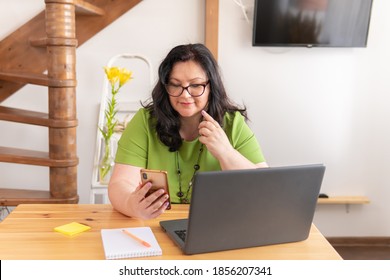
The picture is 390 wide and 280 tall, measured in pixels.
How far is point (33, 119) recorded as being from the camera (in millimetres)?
2297

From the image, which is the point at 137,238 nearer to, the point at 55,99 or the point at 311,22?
the point at 55,99

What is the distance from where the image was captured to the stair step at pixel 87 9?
2.32 m

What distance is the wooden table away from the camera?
1093 millimetres

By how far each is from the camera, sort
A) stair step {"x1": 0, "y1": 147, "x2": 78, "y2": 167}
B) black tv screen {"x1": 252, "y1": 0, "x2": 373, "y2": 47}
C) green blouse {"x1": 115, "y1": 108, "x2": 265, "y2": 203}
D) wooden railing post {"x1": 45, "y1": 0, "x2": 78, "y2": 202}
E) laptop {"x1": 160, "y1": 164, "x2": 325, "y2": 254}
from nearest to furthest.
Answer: laptop {"x1": 160, "y1": 164, "x2": 325, "y2": 254}, green blouse {"x1": 115, "y1": 108, "x2": 265, "y2": 203}, wooden railing post {"x1": 45, "y1": 0, "x2": 78, "y2": 202}, stair step {"x1": 0, "y1": 147, "x2": 78, "y2": 167}, black tv screen {"x1": 252, "y1": 0, "x2": 373, "y2": 47}

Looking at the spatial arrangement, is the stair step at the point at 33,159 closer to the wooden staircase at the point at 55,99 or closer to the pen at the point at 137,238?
the wooden staircase at the point at 55,99

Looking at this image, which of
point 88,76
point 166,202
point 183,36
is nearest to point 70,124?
point 88,76

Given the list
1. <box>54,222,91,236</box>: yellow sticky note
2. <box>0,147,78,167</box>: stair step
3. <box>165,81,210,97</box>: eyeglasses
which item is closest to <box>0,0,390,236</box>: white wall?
<box>0,147,78,167</box>: stair step

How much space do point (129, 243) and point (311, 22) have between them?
79.3 inches

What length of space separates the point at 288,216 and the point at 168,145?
2.16 ft

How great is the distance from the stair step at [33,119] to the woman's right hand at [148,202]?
3.48ft

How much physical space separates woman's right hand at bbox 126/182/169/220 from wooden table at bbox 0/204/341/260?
4 cm

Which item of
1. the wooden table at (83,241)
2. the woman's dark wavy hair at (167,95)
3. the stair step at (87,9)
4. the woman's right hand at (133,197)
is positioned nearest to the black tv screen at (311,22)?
the stair step at (87,9)

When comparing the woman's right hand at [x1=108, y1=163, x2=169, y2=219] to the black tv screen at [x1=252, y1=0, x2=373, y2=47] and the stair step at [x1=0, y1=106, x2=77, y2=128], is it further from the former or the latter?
the black tv screen at [x1=252, y1=0, x2=373, y2=47]
